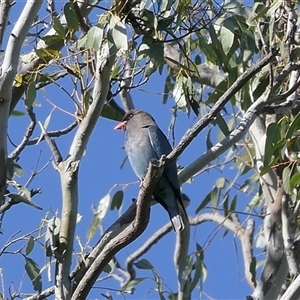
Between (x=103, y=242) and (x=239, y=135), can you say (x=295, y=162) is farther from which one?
(x=103, y=242)

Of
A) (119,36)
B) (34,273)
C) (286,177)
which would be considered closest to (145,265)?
(34,273)

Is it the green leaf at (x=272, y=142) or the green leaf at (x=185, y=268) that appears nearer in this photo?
the green leaf at (x=272, y=142)

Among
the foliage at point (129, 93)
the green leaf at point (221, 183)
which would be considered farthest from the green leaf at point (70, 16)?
the green leaf at point (221, 183)

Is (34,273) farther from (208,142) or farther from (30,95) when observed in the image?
(208,142)

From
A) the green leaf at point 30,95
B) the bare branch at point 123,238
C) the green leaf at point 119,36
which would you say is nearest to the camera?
the bare branch at point 123,238

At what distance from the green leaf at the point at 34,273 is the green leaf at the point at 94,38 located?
0.81 meters

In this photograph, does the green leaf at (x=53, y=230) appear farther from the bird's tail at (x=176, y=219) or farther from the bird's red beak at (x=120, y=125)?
the bird's red beak at (x=120, y=125)

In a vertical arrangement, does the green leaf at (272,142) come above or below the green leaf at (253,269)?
above

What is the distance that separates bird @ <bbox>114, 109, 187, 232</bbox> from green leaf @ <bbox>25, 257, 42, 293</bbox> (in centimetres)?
56

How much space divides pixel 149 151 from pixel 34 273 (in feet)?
2.95

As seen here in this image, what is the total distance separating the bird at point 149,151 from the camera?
11.4ft

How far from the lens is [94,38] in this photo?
2764mm

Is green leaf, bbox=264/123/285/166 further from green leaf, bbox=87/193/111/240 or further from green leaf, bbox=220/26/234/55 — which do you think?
green leaf, bbox=87/193/111/240

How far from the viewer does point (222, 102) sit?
8.83 feet
